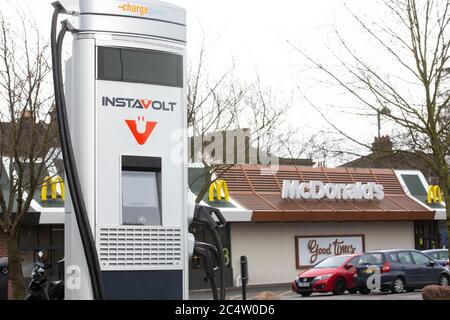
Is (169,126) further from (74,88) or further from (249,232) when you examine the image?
(249,232)

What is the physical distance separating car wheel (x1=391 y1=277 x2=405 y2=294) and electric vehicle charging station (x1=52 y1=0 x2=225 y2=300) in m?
17.1

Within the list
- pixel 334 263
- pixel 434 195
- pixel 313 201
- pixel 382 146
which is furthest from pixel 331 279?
pixel 434 195

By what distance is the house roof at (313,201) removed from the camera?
1398 inches

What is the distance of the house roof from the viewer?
35.5 metres

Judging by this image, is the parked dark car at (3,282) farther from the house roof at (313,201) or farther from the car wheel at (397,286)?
the house roof at (313,201)

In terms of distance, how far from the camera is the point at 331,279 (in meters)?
25.1

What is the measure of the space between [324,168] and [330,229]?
125 inches

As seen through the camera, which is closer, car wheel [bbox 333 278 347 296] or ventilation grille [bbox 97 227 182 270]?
ventilation grille [bbox 97 227 182 270]

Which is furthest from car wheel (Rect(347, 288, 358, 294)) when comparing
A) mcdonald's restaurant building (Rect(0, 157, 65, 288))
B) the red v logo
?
the red v logo

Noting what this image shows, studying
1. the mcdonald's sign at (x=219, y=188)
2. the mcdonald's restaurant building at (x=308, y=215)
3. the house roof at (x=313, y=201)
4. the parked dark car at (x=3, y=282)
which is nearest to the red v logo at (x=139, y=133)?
the parked dark car at (x=3, y=282)

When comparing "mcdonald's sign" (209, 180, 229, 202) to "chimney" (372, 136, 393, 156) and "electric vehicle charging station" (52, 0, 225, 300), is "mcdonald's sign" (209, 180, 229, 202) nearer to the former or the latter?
"chimney" (372, 136, 393, 156)

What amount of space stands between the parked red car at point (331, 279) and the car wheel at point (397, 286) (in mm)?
1210
